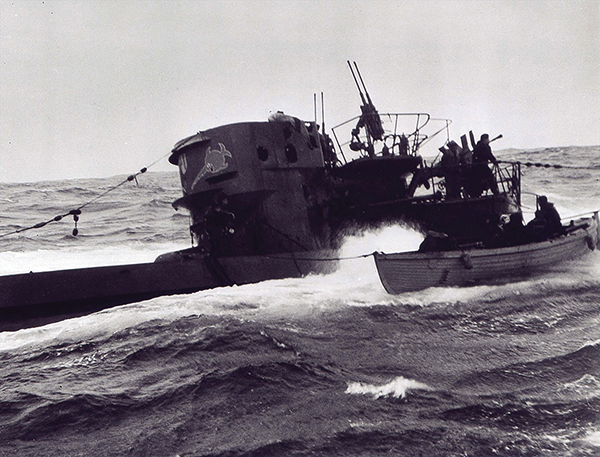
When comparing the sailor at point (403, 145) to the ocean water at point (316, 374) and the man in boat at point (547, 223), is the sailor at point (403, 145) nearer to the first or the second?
the man in boat at point (547, 223)

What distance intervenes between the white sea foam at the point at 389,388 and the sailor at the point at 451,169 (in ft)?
35.4

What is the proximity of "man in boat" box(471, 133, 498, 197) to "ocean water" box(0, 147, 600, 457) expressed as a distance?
156 inches

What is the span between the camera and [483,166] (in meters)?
16.9

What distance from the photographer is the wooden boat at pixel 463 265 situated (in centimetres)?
1230

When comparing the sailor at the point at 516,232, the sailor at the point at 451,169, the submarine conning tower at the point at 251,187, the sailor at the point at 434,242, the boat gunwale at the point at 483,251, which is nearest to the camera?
the boat gunwale at the point at 483,251

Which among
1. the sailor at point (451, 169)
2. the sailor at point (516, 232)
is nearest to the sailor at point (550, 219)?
the sailor at point (516, 232)

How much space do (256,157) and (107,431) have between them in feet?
28.8

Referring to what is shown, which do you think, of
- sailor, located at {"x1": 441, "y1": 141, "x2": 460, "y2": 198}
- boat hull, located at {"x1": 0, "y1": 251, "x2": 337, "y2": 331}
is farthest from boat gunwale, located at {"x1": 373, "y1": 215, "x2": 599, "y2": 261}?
sailor, located at {"x1": 441, "y1": 141, "x2": 460, "y2": 198}

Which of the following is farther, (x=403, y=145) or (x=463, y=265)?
(x=403, y=145)

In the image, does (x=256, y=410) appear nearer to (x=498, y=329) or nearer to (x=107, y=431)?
(x=107, y=431)

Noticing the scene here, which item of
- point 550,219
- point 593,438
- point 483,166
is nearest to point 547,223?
point 550,219

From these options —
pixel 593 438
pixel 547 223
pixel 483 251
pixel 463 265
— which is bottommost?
pixel 593 438

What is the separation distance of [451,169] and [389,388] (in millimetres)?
11180

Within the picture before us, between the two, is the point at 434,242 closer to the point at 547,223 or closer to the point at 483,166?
the point at 547,223
